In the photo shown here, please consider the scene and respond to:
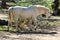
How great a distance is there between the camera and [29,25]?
420 inches

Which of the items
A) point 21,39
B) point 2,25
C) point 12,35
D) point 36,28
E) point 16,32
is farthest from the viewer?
point 2,25

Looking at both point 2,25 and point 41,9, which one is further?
point 2,25

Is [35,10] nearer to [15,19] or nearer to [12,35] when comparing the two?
[15,19]

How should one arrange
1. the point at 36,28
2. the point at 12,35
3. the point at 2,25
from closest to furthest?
the point at 12,35 < the point at 36,28 < the point at 2,25

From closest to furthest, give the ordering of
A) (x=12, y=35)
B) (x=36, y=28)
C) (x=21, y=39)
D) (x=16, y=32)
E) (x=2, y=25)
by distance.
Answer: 1. (x=21, y=39)
2. (x=12, y=35)
3. (x=16, y=32)
4. (x=36, y=28)
5. (x=2, y=25)

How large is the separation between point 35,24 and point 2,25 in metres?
2.08

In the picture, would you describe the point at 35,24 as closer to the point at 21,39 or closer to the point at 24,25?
the point at 24,25

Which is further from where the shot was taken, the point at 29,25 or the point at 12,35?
the point at 29,25

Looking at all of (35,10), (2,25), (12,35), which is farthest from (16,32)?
(2,25)

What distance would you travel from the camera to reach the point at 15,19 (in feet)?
33.6

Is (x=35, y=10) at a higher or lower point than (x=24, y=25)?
higher

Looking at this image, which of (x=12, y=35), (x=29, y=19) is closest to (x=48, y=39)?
(x=12, y=35)

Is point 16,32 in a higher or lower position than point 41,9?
lower

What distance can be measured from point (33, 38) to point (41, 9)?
82.9 inches
